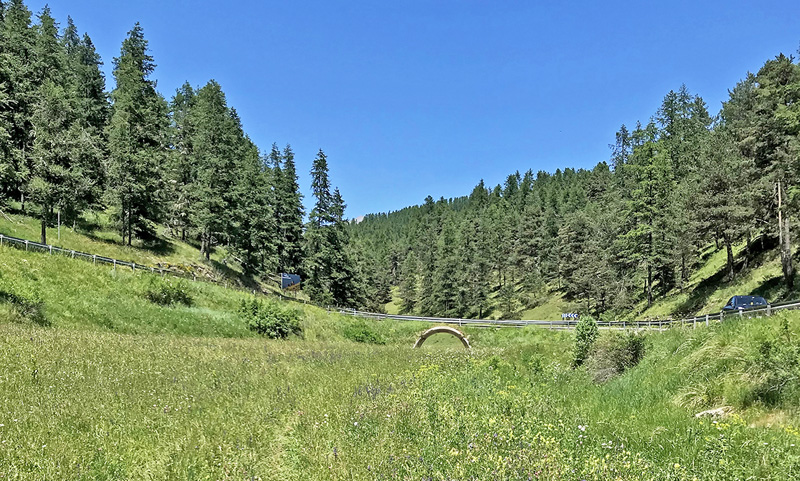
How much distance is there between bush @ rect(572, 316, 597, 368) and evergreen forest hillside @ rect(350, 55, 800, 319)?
481cm

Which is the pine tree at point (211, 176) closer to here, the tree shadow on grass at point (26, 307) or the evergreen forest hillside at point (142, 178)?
the evergreen forest hillside at point (142, 178)

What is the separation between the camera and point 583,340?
17219 millimetres

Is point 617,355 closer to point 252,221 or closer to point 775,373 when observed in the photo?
point 775,373

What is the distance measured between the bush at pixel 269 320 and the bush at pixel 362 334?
4.04 meters

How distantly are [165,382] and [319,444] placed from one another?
5.34 meters

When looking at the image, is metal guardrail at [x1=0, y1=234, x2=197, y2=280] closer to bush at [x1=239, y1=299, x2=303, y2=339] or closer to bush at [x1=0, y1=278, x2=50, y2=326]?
bush at [x1=0, y1=278, x2=50, y2=326]

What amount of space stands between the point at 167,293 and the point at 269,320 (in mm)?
6292

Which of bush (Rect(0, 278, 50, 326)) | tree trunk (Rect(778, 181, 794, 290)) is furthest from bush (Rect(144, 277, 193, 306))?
tree trunk (Rect(778, 181, 794, 290))

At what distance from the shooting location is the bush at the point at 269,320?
89.5 ft

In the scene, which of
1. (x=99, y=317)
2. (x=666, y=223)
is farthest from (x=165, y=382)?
(x=666, y=223)

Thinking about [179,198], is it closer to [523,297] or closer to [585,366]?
[585,366]

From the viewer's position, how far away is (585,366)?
15141 mm

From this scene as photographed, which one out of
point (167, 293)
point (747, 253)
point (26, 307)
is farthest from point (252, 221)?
point (747, 253)

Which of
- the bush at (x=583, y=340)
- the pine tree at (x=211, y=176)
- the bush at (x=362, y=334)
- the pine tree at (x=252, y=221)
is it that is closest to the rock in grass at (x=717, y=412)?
the bush at (x=583, y=340)
